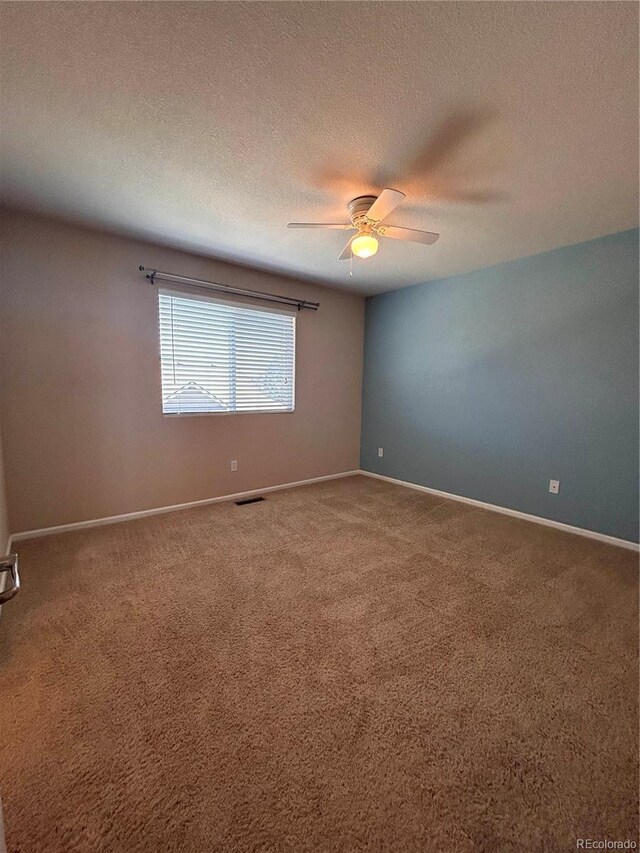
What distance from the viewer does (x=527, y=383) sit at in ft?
10.5

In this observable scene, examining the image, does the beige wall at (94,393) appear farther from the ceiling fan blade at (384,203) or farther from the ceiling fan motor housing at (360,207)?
the ceiling fan blade at (384,203)

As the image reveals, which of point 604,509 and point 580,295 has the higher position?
point 580,295

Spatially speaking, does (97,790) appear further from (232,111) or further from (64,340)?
(64,340)

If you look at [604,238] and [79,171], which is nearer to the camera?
[79,171]

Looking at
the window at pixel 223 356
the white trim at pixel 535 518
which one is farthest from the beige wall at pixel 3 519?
the white trim at pixel 535 518

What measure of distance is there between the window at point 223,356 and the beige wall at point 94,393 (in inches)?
5.0

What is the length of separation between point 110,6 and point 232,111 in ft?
1.67

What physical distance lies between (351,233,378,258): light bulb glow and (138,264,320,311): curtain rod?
173 cm

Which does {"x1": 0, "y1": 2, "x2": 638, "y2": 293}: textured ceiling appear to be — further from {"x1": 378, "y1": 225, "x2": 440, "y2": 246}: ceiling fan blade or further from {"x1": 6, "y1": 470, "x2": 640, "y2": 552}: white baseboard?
{"x1": 6, "y1": 470, "x2": 640, "y2": 552}: white baseboard

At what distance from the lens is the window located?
3.22m

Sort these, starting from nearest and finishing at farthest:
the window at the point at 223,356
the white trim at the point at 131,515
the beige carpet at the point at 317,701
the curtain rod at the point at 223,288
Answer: the beige carpet at the point at 317,701 < the white trim at the point at 131,515 < the curtain rod at the point at 223,288 < the window at the point at 223,356

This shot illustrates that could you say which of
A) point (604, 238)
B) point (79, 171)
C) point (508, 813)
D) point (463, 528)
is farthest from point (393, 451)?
point (79, 171)

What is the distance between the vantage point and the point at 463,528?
300 centimetres

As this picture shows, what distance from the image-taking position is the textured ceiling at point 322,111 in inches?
45.3
